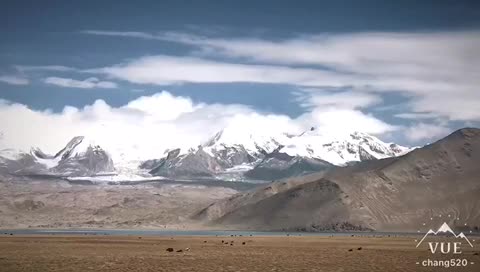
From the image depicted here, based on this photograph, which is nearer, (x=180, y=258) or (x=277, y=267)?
(x=277, y=267)

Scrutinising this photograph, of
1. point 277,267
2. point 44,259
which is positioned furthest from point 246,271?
point 44,259

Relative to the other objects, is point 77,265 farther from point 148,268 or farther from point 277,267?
point 277,267

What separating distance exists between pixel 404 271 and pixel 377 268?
3.25 m

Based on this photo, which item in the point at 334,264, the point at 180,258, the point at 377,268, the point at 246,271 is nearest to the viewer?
the point at 246,271

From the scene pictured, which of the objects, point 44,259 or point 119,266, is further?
point 44,259

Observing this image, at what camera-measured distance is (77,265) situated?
6016 cm

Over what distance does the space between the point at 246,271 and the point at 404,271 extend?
1226 centimetres

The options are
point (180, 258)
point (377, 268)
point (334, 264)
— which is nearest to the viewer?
point (377, 268)

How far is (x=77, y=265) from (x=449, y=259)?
33312mm

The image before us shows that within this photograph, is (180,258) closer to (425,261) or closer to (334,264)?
(334,264)

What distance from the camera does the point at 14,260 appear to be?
211 ft

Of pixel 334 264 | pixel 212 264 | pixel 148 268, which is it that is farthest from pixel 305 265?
pixel 148 268

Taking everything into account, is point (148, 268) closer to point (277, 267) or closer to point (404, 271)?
point (277, 267)

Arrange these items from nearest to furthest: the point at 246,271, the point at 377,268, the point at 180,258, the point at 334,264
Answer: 1. the point at 246,271
2. the point at 377,268
3. the point at 334,264
4. the point at 180,258
